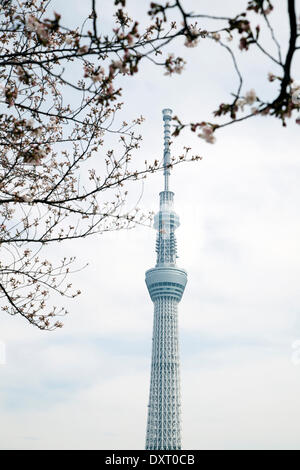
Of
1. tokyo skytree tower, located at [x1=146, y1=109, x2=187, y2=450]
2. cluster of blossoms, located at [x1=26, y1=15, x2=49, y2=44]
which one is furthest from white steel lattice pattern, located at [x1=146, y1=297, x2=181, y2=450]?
cluster of blossoms, located at [x1=26, y1=15, x2=49, y2=44]

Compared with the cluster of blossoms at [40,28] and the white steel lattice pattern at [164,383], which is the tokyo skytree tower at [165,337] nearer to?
the white steel lattice pattern at [164,383]

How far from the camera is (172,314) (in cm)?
12081

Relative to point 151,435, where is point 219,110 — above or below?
below

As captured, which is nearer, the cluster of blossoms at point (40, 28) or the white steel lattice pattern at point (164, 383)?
the cluster of blossoms at point (40, 28)

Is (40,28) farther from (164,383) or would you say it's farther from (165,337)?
(165,337)

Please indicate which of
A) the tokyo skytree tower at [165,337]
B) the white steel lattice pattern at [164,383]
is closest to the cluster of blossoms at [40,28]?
the tokyo skytree tower at [165,337]

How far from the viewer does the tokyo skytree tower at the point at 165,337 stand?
355 feet

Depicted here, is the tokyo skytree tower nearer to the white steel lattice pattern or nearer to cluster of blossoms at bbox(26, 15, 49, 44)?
the white steel lattice pattern

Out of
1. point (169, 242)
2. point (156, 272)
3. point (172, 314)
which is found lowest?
point (172, 314)

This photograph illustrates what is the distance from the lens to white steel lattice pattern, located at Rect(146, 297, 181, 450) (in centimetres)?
10738
